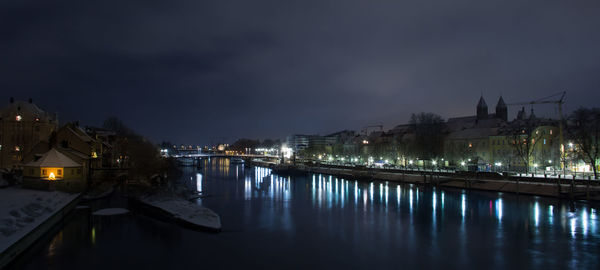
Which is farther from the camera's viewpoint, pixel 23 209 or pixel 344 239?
pixel 23 209

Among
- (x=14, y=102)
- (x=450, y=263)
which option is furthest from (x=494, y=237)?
(x=14, y=102)

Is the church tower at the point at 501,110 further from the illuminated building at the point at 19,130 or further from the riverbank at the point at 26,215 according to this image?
the illuminated building at the point at 19,130

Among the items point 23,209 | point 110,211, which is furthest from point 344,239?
point 23,209

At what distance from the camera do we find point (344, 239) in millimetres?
19938

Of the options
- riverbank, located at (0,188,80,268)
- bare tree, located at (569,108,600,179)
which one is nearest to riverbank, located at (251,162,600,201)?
bare tree, located at (569,108,600,179)

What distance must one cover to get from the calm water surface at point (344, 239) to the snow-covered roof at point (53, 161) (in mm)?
4647

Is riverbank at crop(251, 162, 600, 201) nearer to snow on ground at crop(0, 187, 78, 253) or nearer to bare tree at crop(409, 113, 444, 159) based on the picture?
bare tree at crop(409, 113, 444, 159)

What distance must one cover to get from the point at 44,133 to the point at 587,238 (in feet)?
186

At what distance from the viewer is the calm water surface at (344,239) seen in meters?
15.8

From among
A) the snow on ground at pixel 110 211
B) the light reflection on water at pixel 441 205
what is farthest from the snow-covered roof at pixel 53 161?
the light reflection on water at pixel 441 205

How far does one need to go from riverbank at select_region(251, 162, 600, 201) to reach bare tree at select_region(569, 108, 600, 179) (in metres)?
6.21

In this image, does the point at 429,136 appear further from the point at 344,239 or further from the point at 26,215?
the point at 26,215

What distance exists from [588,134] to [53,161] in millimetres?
56140

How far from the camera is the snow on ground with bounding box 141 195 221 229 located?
2181 cm
